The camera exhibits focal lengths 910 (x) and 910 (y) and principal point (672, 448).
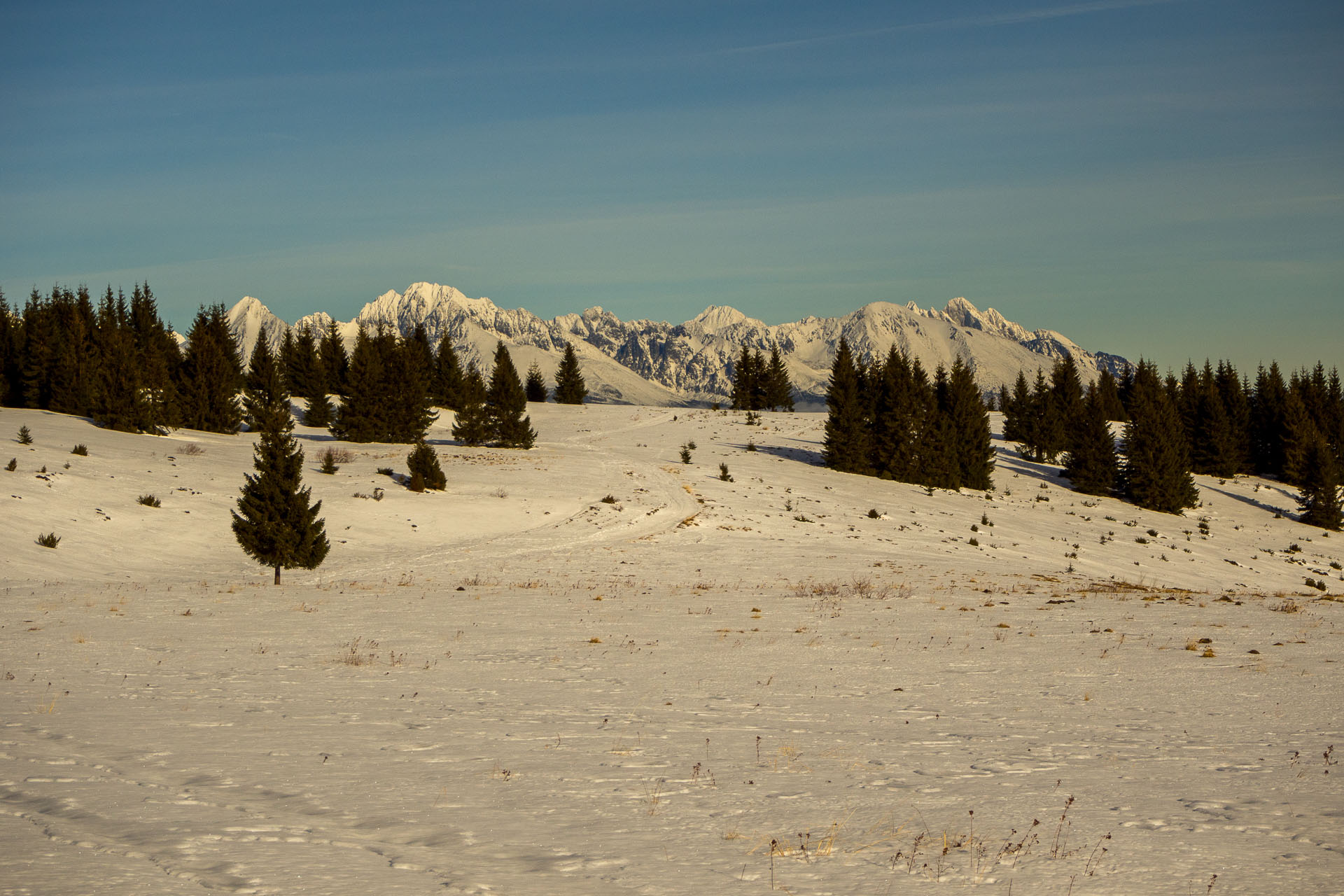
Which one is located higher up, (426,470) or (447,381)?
(447,381)

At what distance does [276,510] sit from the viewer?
2717cm

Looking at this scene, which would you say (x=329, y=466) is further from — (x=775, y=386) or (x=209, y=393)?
(x=775, y=386)

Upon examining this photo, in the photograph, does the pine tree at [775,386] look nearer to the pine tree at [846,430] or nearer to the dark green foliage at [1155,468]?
the pine tree at [846,430]

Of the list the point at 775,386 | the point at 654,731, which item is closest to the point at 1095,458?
the point at 775,386

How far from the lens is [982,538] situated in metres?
44.2

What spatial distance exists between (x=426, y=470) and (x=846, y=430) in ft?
105

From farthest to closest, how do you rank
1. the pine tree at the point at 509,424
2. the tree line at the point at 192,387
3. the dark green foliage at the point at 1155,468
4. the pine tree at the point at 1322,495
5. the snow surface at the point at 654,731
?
the dark green foliage at the point at 1155,468, the pine tree at the point at 509,424, the pine tree at the point at 1322,495, the tree line at the point at 192,387, the snow surface at the point at 654,731

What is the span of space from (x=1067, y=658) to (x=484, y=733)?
1010cm

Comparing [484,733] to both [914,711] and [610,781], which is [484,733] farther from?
[914,711]

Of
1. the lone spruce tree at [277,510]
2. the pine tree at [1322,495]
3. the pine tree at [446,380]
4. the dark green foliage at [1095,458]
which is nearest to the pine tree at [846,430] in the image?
the dark green foliage at [1095,458]

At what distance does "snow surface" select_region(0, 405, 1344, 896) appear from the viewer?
22.2 feet

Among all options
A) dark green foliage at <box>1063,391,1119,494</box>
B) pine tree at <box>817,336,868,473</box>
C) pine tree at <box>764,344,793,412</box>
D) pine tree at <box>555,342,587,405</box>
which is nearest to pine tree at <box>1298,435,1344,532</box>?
dark green foliage at <box>1063,391,1119,494</box>

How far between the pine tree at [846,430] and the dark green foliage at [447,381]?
4189cm

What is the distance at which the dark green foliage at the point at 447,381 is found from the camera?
93.4 metres
